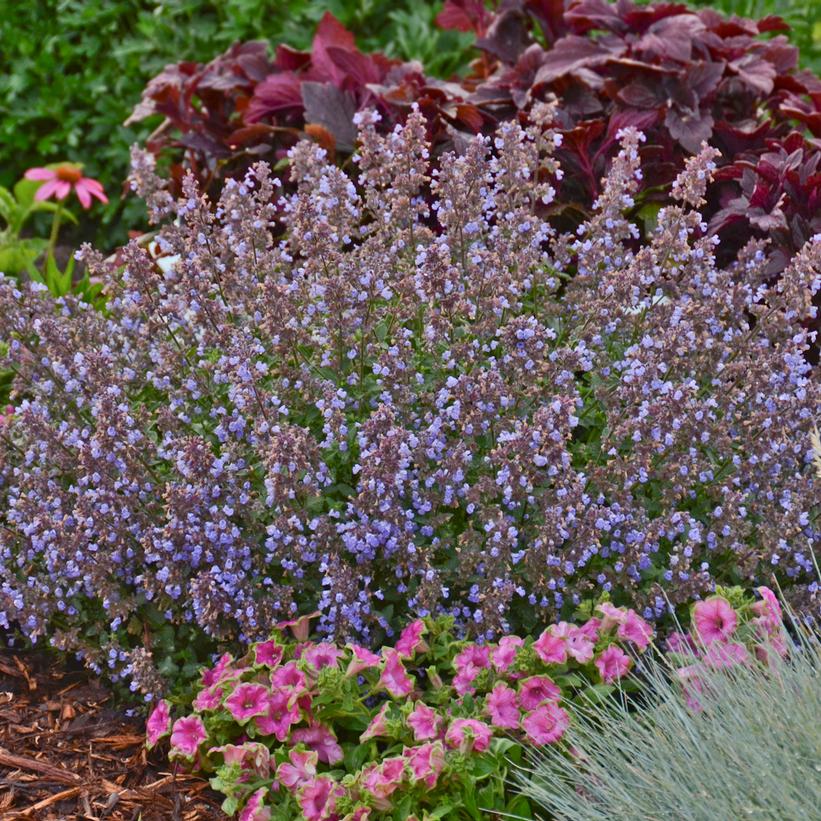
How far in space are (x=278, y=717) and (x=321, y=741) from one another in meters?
0.12

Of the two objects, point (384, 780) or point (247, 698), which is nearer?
point (384, 780)

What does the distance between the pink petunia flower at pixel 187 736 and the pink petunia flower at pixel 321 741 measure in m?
0.22

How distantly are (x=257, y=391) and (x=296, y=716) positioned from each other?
0.79 metres

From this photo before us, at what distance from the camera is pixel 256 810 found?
108 inches

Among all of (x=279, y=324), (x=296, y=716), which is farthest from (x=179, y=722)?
(x=279, y=324)

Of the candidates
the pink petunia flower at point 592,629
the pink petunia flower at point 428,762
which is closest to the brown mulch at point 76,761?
the pink petunia flower at point 428,762

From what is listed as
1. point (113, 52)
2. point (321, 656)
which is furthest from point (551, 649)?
point (113, 52)

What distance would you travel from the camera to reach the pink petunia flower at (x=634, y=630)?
3.01 metres

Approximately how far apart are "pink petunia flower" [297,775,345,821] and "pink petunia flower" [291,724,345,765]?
0.18 m

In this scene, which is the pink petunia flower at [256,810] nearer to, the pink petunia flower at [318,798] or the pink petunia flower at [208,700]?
the pink petunia flower at [318,798]

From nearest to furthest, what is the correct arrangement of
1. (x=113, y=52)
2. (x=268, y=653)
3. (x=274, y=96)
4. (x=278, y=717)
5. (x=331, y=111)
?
(x=278, y=717) < (x=268, y=653) < (x=331, y=111) < (x=274, y=96) < (x=113, y=52)

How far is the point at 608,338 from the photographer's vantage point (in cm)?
348

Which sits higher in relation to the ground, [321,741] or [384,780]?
[384,780]

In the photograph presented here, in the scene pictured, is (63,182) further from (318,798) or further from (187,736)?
(318,798)
